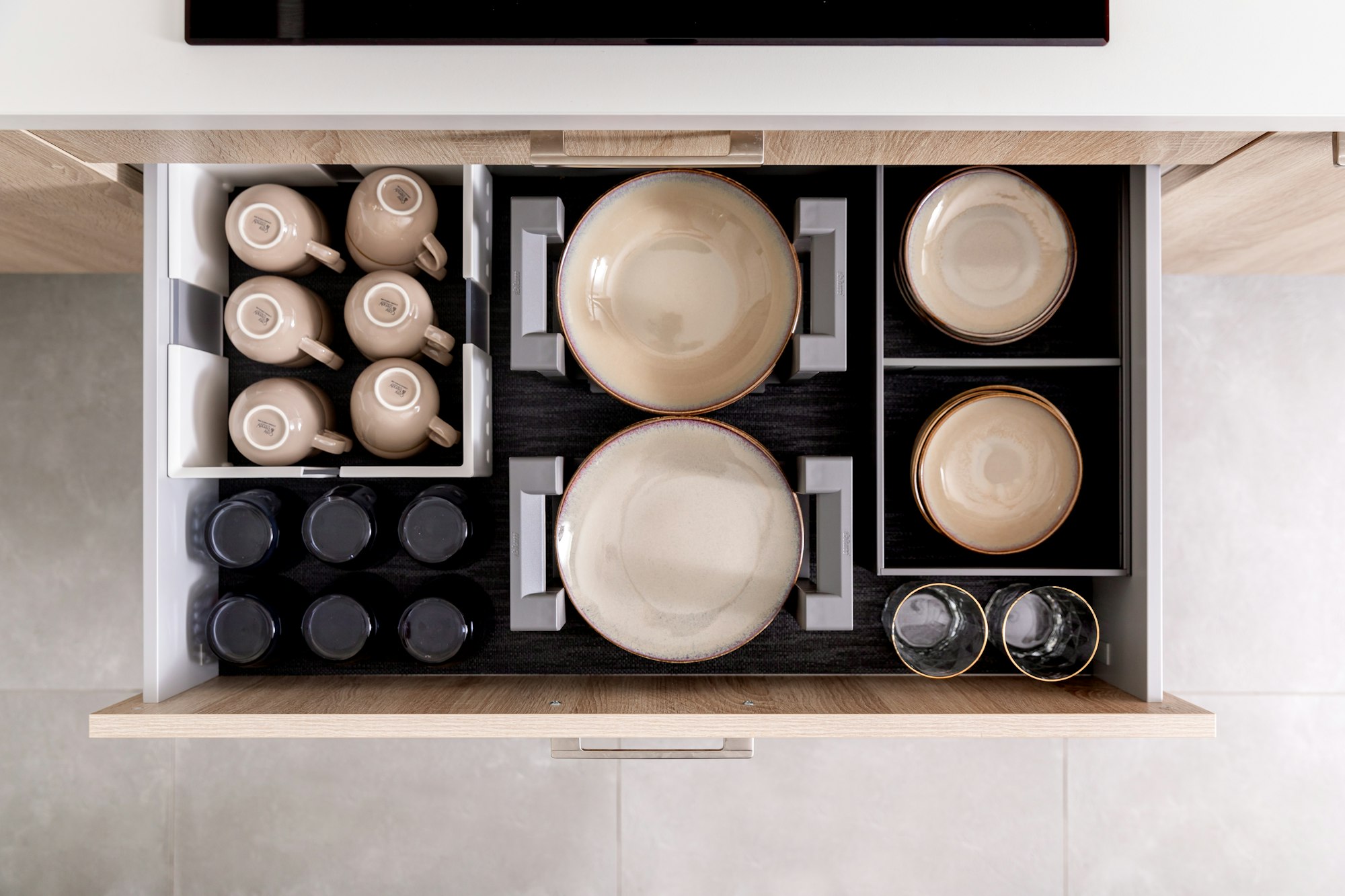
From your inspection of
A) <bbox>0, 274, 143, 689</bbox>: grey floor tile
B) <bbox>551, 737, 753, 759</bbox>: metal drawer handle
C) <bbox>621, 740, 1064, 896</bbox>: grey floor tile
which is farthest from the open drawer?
<bbox>0, 274, 143, 689</bbox>: grey floor tile

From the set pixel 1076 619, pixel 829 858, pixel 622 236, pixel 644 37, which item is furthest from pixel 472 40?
pixel 829 858

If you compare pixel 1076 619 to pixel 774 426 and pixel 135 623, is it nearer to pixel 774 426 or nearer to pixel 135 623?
pixel 774 426

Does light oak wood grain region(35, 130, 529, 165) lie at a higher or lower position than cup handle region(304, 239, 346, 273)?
higher

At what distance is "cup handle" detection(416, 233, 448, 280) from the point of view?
0.82 m

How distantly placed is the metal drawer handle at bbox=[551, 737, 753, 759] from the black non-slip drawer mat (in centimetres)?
11

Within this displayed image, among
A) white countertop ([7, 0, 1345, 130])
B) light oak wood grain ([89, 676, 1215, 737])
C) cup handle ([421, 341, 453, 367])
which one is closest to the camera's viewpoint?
white countertop ([7, 0, 1345, 130])

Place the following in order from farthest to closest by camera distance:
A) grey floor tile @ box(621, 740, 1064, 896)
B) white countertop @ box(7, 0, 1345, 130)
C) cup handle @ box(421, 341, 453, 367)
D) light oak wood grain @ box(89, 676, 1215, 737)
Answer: grey floor tile @ box(621, 740, 1064, 896)
cup handle @ box(421, 341, 453, 367)
light oak wood grain @ box(89, 676, 1215, 737)
white countertop @ box(7, 0, 1345, 130)

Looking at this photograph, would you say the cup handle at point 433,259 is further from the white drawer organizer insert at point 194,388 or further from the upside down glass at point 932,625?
the upside down glass at point 932,625

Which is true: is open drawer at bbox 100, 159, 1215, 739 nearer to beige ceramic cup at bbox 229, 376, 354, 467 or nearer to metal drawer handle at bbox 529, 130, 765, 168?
beige ceramic cup at bbox 229, 376, 354, 467

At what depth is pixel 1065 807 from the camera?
49.4 inches

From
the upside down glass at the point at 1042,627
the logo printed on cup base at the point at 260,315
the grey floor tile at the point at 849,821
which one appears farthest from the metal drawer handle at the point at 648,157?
the grey floor tile at the point at 849,821

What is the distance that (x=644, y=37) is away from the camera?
0.62m

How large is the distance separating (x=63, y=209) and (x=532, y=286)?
0.58 metres

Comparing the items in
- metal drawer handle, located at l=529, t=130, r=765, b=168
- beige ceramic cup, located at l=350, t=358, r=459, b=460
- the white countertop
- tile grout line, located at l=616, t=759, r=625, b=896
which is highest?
the white countertop
